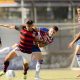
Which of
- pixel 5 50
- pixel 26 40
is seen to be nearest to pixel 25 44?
pixel 26 40

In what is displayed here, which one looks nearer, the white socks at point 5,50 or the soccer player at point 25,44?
the soccer player at point 25,44

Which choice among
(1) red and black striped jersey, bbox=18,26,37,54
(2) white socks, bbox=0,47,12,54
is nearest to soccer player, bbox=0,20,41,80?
(1) red and black striped jersey, bbox=18,26,37,54

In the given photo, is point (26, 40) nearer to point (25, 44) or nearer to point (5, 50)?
point (25, 44)

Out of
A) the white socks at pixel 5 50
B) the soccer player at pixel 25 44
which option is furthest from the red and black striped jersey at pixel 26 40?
the white socks at pixel 5 50

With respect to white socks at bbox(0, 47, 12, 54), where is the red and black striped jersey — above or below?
above

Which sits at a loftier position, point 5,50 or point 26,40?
point 26,40

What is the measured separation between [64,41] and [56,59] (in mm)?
867

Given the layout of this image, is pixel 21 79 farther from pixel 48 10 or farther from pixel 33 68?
pixel 48 10

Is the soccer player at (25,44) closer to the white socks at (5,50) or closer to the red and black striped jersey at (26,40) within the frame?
the red and black striped jersey at (26,40)

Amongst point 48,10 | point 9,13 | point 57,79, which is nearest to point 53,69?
point 57,79

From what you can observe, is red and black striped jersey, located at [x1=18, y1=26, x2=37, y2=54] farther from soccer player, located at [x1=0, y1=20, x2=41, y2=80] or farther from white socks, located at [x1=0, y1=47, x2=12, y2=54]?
white socks, located at [x1=0, y1=47, x2=12, y2=54]

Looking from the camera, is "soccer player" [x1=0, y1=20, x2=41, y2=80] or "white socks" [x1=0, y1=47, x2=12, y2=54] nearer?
"soccer player" [x1=0, y1=20, x2=41, y2=80]

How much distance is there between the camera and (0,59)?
659 inches

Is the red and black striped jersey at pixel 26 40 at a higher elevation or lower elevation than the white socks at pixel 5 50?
higher
